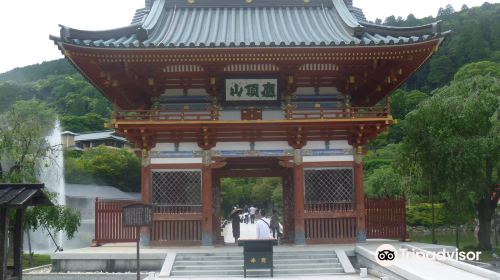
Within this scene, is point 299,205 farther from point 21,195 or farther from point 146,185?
point 21,195

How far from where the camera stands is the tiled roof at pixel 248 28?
16.3 meters

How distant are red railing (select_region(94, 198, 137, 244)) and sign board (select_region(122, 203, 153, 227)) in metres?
5.33

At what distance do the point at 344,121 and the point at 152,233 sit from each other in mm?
7759

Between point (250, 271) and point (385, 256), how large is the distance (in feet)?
13.3

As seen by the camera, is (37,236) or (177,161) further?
(37,236)

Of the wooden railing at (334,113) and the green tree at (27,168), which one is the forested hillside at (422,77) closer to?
the wooden railing at (334,113)

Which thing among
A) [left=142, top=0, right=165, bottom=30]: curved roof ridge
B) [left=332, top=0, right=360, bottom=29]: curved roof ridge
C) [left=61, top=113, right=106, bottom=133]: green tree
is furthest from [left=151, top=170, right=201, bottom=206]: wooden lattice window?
[left=61, top=113, right=106, bottom=133]: green tree

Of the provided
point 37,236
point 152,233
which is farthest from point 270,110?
point 37,236

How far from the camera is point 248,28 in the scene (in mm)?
20703

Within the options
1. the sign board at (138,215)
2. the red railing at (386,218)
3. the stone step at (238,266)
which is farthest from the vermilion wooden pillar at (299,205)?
the sign board at (138,215)

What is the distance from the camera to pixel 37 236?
125 ft

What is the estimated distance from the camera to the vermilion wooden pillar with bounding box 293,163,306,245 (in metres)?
17.7

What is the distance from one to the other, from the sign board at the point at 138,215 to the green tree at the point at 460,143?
12.2 meters

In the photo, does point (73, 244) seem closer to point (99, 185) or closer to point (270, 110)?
point (270, 110)
